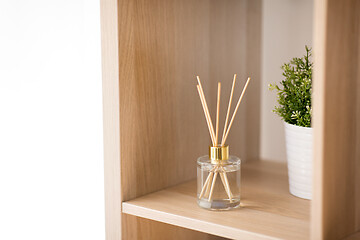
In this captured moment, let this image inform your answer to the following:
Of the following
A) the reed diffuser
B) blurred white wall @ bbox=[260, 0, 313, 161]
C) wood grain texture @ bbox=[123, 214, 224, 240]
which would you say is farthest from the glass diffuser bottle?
blurred white wall @ bbox=[260, 0, 313, 161]

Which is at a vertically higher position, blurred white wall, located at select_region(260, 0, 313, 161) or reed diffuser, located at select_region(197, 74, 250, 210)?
blurred white wall, located at select_region(260, 0, 313, 161)

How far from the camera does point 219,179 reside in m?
0.75

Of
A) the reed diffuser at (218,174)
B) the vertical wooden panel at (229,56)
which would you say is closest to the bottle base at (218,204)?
the reed diffuser at (218,174)

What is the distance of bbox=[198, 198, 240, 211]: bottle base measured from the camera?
719mm

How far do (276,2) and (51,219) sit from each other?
1.98ft

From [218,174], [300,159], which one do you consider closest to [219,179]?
[218,174]

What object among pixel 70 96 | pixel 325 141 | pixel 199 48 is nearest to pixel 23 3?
pixel 70 96

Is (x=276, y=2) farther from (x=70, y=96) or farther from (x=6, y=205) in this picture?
(x=6, y=205)

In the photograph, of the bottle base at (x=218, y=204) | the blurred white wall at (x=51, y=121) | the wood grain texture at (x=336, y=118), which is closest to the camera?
the wood grain texture at (x=336, y=118)

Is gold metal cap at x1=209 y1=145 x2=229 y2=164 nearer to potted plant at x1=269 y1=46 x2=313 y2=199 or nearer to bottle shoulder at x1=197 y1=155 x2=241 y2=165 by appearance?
bottle shoulder at x1=197 y1=155 x2=241 y2=165

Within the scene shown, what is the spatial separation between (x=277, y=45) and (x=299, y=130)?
0.27 metres

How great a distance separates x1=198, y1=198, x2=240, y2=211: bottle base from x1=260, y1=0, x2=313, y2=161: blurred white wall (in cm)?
31

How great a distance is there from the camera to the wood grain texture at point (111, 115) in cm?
73

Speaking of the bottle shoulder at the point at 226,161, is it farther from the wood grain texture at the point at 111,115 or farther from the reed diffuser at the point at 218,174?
the wood grain texture at the point at 111,115
